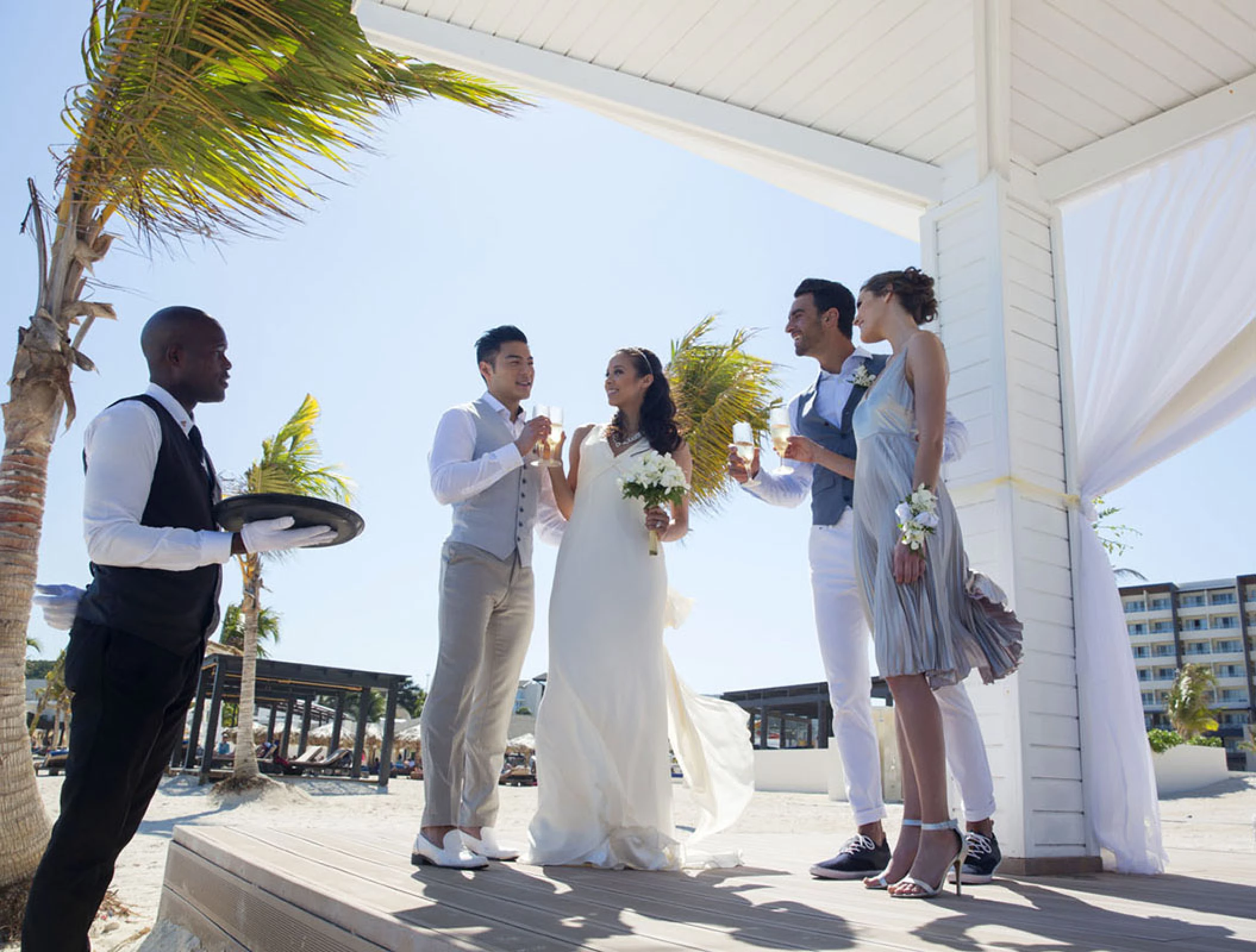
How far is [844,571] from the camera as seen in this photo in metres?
3.47

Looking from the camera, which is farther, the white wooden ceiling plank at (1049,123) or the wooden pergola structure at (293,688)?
the wooden pergola structure at (293,688)

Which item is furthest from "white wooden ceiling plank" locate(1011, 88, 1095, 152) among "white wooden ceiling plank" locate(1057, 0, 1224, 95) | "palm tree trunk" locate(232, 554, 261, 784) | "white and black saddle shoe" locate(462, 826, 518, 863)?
"palm tree trunk" locate(232, 554, 261, 784)

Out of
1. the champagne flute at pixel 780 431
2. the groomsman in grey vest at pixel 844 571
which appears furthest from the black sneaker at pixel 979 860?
the champagne flute at pixel 780 431

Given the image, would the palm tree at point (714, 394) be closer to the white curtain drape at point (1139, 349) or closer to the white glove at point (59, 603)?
the white curtain drape at point (1139, 349)

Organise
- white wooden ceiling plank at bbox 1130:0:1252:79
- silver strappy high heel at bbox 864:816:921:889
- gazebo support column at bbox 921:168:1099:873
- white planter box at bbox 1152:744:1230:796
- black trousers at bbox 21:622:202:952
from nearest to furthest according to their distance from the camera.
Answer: black trousers at bbox 21:622:202:952 → silver strappy high heel at bbox 864:816:921:889 → gazebo support column at bbox 921:168:1099:873 → white wooden ceiling plank at bbox 1130:0:1252:79 → white planter box at bbox 1152:744:1230:796

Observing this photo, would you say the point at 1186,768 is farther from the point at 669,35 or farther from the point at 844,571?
the point at 669,35

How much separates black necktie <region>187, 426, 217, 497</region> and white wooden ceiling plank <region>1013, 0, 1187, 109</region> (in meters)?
3.81

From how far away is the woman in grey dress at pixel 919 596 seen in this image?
255 cm

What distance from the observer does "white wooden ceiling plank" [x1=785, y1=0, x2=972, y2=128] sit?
4.26 metres

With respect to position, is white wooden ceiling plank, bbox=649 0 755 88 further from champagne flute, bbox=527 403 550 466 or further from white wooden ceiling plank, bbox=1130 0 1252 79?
champagne flute, bbox=527 403 550 466

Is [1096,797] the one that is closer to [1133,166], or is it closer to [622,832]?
[622,832]

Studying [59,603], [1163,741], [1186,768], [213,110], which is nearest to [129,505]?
[59,603]

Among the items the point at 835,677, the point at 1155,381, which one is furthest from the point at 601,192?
the point at 835,677

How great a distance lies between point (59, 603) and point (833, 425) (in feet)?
8.30
